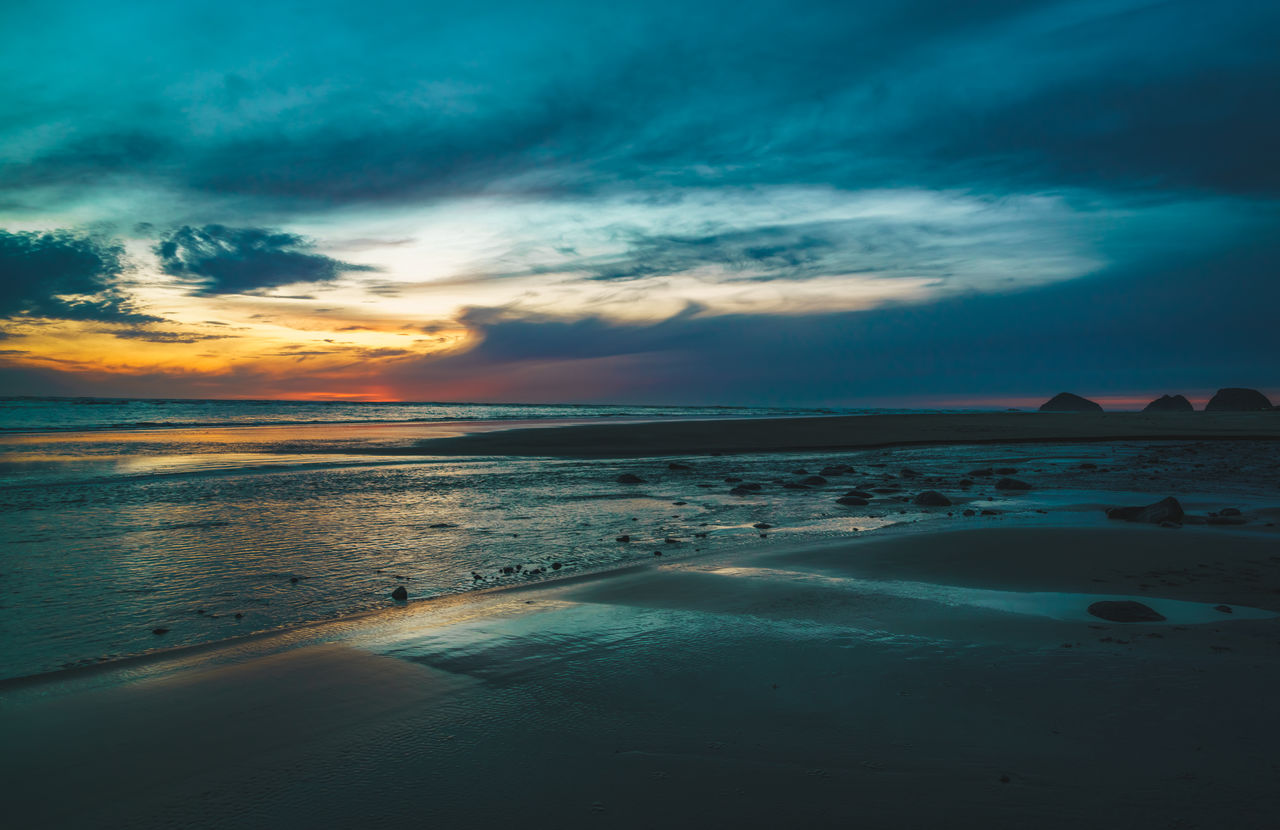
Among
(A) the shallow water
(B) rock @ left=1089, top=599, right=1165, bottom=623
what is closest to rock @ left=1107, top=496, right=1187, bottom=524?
(A) the shallow water

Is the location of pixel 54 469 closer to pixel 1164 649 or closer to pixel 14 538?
pixel 14 538

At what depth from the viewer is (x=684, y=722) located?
13.2 feet

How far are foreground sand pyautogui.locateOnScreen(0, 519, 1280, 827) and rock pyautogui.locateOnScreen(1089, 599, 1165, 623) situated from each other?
22cm

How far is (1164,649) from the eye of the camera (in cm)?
512

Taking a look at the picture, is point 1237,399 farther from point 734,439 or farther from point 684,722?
point 684,722

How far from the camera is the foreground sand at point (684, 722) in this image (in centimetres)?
316

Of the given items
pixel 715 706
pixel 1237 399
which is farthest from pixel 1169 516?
pixel 1237 399

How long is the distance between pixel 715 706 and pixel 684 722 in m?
0.31

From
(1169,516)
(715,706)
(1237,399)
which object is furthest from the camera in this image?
(1237,399)

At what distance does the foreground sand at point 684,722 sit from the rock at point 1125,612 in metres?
0.22

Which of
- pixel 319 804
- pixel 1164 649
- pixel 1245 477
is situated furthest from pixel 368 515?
pixel 1245 477

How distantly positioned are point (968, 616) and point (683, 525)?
240 inches

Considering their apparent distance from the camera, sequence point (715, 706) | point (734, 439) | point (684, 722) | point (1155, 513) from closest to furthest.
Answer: point (684, 722)
point (715, 706)
point (1155, 513)
point (734, 439)

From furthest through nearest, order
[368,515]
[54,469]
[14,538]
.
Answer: [54,469] → [368,515] → [14,538]
